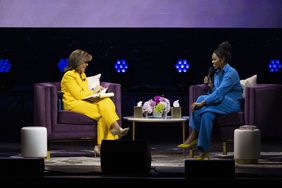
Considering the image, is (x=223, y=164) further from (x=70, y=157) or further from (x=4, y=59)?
(x=4, y=59)

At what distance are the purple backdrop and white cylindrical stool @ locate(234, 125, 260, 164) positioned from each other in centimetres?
464

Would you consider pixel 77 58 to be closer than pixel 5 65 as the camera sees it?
Yes

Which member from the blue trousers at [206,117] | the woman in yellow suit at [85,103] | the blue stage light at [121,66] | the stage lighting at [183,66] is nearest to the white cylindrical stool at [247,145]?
the blue trousers at [206,117]

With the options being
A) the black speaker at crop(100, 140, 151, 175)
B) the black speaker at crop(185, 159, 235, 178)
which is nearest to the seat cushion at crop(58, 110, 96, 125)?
the black speaker at crop(100, 140, 151, 175)

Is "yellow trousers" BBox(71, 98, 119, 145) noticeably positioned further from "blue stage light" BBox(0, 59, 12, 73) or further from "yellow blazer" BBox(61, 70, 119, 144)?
"blue stage light" BBox(0, 59, 12, 73)

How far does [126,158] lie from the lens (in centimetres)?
481

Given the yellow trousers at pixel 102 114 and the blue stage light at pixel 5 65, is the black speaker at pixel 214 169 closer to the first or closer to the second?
the yellow trousers at pixel 102 114

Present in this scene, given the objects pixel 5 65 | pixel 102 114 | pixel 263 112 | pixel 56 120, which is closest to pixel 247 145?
pixel 263 112

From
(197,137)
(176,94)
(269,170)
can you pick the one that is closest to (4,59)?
(176,94)

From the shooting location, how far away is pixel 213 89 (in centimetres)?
786

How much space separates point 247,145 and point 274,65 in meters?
5.72

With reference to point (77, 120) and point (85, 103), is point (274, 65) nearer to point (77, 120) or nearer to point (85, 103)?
point (85, 103)

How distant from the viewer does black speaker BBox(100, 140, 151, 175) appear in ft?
15.7

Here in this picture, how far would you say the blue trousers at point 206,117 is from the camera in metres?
7.42
